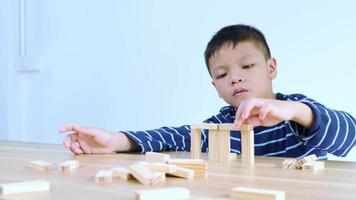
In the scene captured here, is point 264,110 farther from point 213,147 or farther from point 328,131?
point 328,131

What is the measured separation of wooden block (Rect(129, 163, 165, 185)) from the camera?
44cm

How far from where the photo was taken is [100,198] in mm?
373

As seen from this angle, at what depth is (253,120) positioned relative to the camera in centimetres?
65

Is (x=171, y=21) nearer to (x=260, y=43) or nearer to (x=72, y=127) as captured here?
(x=260, y=43)

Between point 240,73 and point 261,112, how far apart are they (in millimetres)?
394

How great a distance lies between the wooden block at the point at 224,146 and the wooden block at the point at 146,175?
8.0 inches

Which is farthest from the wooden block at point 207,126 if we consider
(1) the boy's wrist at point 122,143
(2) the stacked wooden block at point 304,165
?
(1) the boy's wrist at point 122,143

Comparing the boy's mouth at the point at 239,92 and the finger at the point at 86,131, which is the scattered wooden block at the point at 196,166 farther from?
the boy's mouth at the point at 239,92

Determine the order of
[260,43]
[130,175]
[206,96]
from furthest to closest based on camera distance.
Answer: [206,96] < [260,43] < [130,175]

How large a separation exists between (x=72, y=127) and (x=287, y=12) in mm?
989

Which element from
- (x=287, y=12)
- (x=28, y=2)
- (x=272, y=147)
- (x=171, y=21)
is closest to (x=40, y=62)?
(x=28, y=2)

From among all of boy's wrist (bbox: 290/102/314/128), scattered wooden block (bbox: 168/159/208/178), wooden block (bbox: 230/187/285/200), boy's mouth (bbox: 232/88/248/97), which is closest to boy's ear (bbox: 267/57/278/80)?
boy's mouth (bbox: 232/88/248/97)

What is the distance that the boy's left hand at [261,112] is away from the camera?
2.01 ft

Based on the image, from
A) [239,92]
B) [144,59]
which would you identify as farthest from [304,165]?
[144,59]
